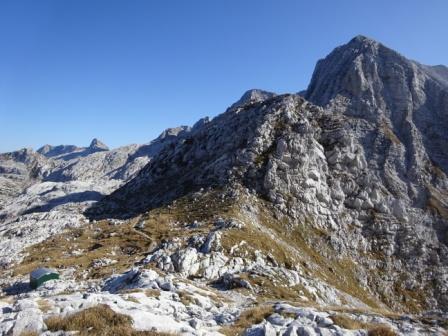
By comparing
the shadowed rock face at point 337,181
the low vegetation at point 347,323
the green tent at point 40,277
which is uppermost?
the shadowed rock face at point 337,181

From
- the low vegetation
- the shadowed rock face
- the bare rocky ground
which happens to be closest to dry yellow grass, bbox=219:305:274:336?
the bare rocky ground

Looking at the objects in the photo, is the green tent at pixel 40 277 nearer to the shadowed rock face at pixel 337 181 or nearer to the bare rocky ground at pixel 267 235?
the bare rocky ground at pixel 267 235

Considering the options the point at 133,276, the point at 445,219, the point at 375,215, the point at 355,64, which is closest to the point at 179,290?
the point at 133,276

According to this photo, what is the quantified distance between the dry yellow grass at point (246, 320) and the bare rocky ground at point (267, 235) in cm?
14

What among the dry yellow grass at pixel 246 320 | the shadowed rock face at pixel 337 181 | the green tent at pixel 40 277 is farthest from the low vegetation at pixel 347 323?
the shadowed rock face at pixel 337 181

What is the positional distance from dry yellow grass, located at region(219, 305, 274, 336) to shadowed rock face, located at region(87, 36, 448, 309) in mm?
48587

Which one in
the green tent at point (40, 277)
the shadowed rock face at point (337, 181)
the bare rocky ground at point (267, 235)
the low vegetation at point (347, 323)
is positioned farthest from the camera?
the shadowed rock face at point (337, 181)

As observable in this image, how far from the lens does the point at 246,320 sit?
777 inches

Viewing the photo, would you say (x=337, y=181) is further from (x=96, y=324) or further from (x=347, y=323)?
(x=96, y=324)

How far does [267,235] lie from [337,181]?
3098 cm

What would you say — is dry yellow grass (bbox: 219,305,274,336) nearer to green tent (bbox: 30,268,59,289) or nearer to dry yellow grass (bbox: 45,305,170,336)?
dry yellow grass (bbox: 45,305,170,336)

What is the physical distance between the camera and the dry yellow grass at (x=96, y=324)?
14.3 meters

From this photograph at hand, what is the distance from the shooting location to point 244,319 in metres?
19.8

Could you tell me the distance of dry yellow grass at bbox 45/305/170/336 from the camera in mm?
14297
